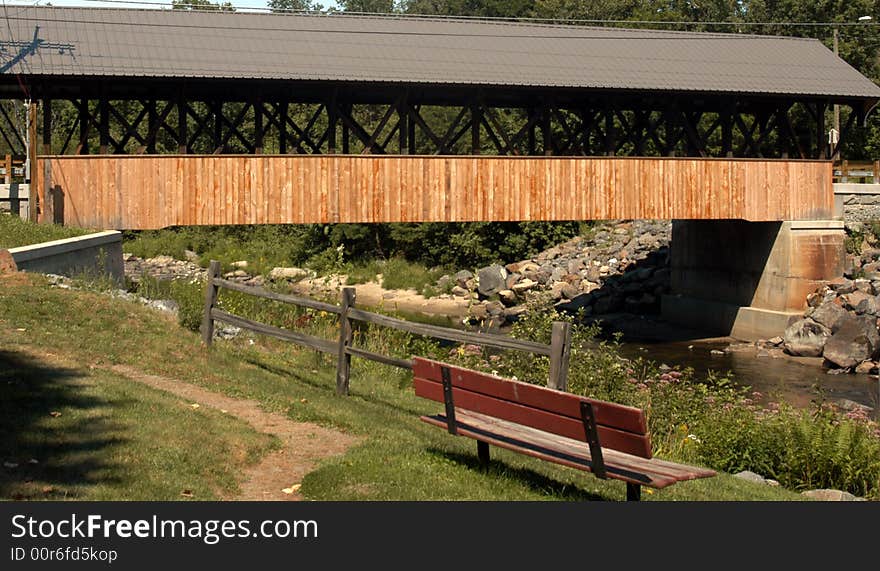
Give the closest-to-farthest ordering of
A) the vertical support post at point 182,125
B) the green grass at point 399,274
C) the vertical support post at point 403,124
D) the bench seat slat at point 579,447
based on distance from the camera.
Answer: the bench seat slat at point 579,447
the vertical support post at point 182,125
the vertical support post at point 403,124
the green grass at point 399,274

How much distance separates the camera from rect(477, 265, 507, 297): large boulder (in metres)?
34.2

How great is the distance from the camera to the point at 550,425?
267 inches

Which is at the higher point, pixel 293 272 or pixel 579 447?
pixel 579 447

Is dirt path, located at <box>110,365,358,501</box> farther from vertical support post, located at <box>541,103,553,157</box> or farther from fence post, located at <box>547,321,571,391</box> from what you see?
vertical support post, located at <box>541,103,553,157</box>

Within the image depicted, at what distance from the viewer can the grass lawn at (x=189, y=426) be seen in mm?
6934

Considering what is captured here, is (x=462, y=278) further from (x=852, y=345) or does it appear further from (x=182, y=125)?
(x=182, y=125)

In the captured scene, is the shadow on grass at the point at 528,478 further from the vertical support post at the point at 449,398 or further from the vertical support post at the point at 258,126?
the vertical support post at the point at 258,126

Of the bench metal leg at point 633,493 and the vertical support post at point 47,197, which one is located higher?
the vertical support post at point 47,197

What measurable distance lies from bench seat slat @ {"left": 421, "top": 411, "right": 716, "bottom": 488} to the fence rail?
698 millimetres

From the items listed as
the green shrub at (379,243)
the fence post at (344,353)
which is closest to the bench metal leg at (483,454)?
the fence post at (344,353)

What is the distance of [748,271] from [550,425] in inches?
908

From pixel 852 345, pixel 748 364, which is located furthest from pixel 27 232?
pixel 852 345

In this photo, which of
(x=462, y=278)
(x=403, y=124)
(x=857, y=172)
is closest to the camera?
(x=403, y=124)

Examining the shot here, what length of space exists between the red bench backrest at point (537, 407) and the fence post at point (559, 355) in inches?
34.9
